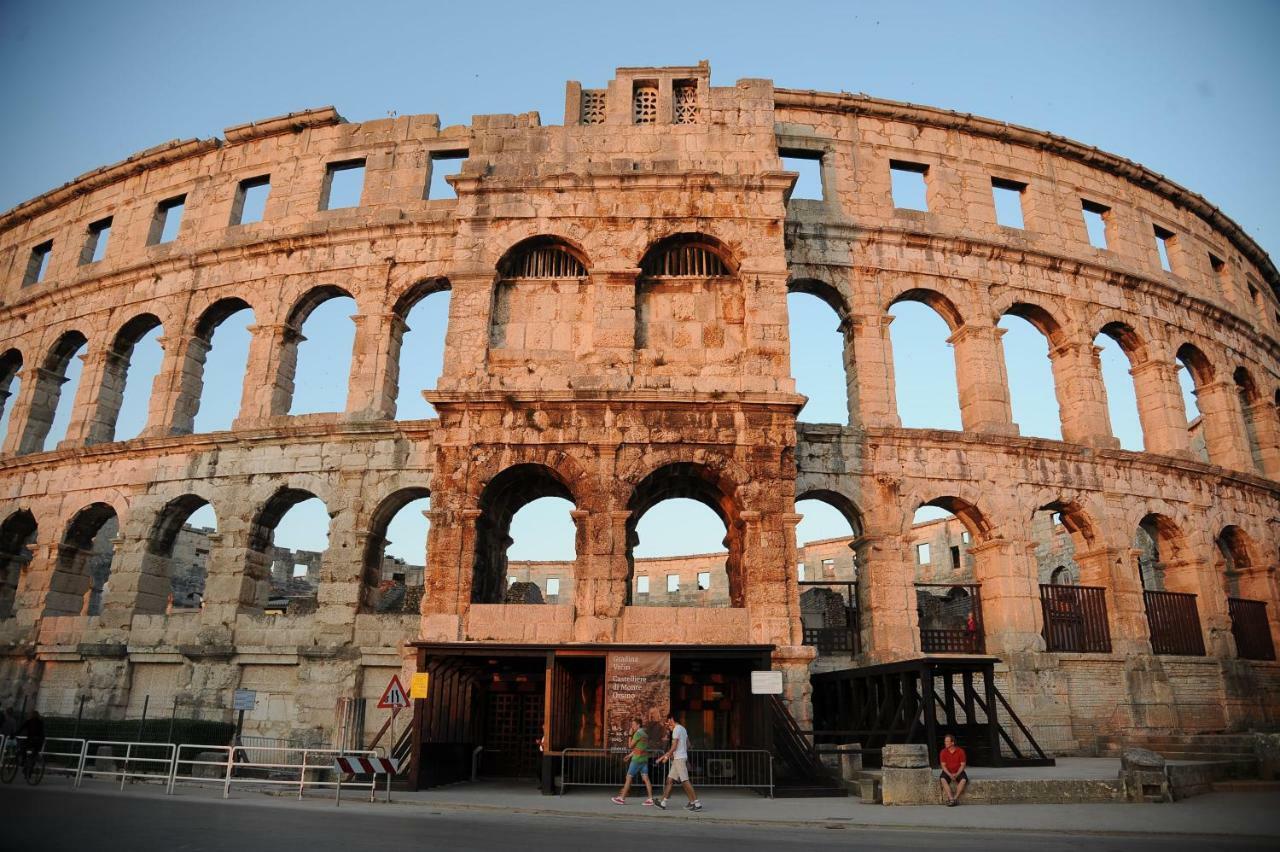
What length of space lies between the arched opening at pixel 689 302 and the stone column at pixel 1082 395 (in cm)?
1015

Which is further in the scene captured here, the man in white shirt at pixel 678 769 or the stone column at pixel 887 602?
the stone column at pixel 887 602

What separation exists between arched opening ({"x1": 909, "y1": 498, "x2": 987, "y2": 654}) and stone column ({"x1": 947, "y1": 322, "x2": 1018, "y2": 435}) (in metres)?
2.33

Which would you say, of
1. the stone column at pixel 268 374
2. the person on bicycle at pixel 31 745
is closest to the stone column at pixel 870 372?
the stone column at pixel 268 374

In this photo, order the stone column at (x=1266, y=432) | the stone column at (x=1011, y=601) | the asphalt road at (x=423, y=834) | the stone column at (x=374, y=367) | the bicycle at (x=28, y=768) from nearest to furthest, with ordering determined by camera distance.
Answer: the asphalt road at (x=423, y=834) → the bicycle at (x=28, y=768) → the stone column at (x=1011, y=601) → the stone column at (x=374, y=367) → the stone column at (x=1266, y=432)

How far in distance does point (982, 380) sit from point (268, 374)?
18271mm

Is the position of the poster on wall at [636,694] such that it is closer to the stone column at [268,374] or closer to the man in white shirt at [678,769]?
the man in white shirt at [678,769]

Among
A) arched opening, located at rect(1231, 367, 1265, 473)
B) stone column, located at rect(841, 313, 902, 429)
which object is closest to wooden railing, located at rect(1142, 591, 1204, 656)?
arched opening, located at rect(1231, 367, 1265, 473)

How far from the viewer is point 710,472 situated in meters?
15.6

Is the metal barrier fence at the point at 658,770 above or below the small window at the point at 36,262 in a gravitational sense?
below

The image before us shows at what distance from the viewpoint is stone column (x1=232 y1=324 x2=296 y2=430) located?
2044 centimetres

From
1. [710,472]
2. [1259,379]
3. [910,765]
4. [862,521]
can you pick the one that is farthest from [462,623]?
[1259,379]

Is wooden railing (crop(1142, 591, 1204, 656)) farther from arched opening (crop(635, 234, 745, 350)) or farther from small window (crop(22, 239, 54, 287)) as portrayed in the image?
small window (crop(22, 239, 54, 287))

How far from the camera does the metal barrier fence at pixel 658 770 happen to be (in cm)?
1259

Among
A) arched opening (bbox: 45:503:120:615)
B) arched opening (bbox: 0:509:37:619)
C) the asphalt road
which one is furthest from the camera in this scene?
arched opening (bbox: 0:509:37:619)
